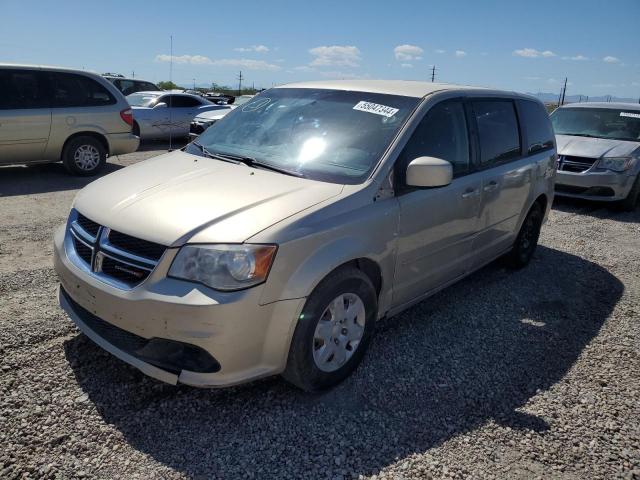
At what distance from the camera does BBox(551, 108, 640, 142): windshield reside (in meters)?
9.02

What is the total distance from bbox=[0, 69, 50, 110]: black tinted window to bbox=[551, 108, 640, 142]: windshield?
8.95 meters

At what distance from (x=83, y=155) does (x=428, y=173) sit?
7.48m

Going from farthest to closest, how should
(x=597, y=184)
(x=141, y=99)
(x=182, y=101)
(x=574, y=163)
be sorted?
(x=182, y=101)
(x=141, y=99)
(x=574, y=163)
(x=597, y=184)

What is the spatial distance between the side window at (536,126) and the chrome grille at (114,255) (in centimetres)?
386

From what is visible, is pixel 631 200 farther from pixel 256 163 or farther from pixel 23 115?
pixel 23 115

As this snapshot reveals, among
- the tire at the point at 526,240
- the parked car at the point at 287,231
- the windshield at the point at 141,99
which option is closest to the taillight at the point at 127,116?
the windshield at the point at 141,99

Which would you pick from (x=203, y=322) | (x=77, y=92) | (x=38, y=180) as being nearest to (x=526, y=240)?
(x=203, y=322)

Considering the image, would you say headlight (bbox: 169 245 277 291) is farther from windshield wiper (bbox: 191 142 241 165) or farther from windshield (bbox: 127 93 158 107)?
windshield (bbox: 127 93 158 107)

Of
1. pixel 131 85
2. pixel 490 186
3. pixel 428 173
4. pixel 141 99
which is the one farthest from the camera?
pixel 131 85

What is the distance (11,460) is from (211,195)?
159 cm

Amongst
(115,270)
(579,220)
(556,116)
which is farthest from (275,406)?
(556,116)

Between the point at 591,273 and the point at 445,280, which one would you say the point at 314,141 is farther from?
the point at 591,273

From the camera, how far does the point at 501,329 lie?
410 centimetres

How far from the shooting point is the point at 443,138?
371cm
